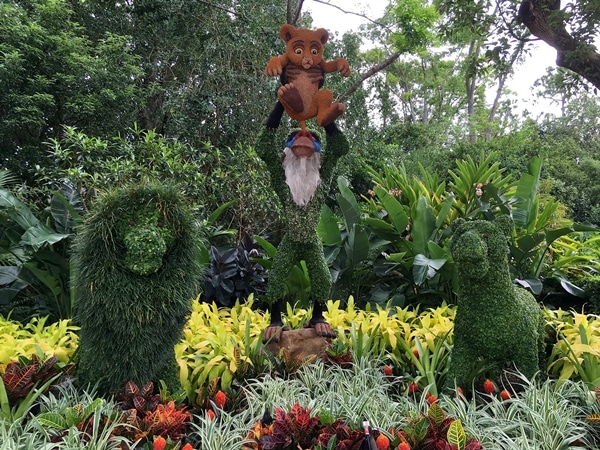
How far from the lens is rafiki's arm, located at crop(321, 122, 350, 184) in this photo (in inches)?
111

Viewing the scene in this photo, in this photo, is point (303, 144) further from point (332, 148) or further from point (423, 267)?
point (423, 267)

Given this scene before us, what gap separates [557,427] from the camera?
6.34ft

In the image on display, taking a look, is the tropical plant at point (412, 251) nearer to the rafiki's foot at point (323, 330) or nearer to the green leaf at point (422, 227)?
the green leaf at point (422, 227)

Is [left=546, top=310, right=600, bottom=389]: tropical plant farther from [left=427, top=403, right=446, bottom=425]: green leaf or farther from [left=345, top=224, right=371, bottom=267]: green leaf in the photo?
[left=345, top=224, right=371, bottom=267]: green leaf

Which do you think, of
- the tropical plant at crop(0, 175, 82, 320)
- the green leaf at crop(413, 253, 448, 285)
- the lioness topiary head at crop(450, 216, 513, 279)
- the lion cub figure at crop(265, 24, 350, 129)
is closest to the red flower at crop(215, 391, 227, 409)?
the lioness topiary head at crop(450, 216, 513, 279)

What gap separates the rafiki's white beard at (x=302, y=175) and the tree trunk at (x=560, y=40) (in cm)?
320

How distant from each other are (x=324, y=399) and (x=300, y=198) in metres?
1.23

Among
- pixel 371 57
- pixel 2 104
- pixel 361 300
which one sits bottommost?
pixel 361 300

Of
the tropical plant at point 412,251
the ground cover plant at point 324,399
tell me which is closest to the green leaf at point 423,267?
the tropical plant at point 412,251

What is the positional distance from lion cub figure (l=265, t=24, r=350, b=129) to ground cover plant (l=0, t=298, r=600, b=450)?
1.48 metres

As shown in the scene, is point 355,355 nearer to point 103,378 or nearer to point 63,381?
point 103,378

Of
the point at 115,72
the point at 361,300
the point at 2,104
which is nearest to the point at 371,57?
the point at 115,72

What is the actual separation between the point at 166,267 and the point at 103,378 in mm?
659

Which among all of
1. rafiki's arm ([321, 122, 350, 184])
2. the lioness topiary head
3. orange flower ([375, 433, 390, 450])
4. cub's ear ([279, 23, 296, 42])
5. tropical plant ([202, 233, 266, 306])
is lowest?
tropical plant ([202, 233, 266, 306])
